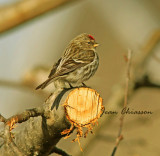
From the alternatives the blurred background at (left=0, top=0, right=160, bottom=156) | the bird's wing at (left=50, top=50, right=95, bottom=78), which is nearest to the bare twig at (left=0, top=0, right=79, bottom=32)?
the blurred background at (left=0, top=0, right=160, bottom=156)

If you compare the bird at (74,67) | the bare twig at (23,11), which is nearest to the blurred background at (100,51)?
the bare twig at (23,11)

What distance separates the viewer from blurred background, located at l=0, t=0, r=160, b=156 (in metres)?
7.12

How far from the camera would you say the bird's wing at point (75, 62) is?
4.97 meters

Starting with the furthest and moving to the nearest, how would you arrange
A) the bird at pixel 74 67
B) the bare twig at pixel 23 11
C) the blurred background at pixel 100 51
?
the blurred background at pixel 100 51, the bare twig at pixel 23 11, the bird at pixel 74 67

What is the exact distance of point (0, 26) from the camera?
5.77 meters

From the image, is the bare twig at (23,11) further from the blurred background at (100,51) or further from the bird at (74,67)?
the bird at (74,67)

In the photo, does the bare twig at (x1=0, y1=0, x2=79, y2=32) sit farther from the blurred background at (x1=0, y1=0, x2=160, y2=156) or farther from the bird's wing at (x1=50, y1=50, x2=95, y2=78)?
the bird's wing at (x1=50, y1=50, x2=95, y2=78)

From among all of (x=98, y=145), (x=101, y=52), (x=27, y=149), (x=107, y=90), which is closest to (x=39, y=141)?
(x=27, y=149)

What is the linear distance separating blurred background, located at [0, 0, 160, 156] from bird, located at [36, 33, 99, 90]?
0.84 m

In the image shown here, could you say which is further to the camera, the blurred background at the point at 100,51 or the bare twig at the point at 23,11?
the blurred background at the point at 100,51

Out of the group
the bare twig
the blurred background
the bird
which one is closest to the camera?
the bird

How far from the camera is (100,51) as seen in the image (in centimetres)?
1487

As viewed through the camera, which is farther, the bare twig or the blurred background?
the blurred background

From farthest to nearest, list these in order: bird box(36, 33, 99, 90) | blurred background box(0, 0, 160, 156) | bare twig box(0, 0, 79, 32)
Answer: blurred background box(0, 0, 160, 156) → bare twig box(0, 0, 79, 32) → bird box(36, 33, 99, 90)
